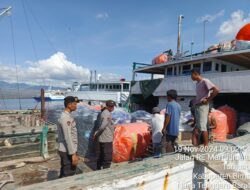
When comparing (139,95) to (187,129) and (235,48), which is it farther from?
(187,129)

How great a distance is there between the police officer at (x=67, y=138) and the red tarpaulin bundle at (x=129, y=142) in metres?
2.61

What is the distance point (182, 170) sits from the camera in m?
2.99

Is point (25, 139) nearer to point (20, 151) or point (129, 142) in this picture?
point (20, 151)

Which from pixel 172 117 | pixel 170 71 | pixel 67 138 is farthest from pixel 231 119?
Answer: pixel 67 138

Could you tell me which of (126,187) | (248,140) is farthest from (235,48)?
(126,187)

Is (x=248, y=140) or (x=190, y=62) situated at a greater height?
(x=190, y=62)

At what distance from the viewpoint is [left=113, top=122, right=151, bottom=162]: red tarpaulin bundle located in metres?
6.96

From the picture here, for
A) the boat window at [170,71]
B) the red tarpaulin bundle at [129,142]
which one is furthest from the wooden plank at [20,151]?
the boat window at [170,71]

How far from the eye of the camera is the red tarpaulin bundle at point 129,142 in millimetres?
6961

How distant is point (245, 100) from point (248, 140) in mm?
11623

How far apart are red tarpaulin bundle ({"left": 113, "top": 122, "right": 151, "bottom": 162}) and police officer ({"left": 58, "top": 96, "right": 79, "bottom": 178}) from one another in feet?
8.55

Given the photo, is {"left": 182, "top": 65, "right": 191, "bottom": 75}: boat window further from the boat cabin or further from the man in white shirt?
the man in white shirt

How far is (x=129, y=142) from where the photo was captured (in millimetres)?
6996

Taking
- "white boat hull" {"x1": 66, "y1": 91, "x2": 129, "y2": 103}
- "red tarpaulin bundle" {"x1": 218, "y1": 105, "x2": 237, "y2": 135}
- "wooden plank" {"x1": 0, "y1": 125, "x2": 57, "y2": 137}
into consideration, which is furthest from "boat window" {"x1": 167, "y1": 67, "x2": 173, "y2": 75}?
"wooden plank" {"x1": 0, "y1": 125, "x2": 57, "y2": 137}
